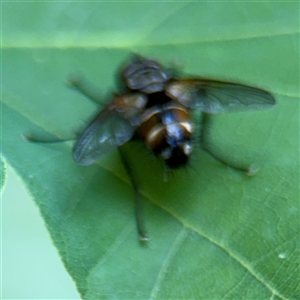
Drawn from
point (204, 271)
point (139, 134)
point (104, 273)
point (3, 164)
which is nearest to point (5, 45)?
point (3, 164)

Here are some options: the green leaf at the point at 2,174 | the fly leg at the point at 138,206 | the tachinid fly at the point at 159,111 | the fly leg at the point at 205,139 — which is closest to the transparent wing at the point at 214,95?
the tachinid fly at the point at 159,111

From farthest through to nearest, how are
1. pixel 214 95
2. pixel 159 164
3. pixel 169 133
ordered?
pixel 159 164 → pixel 214 95 → pixel 169 133

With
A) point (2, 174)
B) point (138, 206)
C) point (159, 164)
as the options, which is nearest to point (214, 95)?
point (159, 164)

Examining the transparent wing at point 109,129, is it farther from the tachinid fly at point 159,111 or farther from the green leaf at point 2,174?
the green leaf at point 2,174

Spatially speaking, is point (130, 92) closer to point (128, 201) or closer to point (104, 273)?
point (128, 201)

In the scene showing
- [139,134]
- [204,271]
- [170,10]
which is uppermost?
[170,10]

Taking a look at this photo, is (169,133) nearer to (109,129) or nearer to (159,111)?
(159,111)
